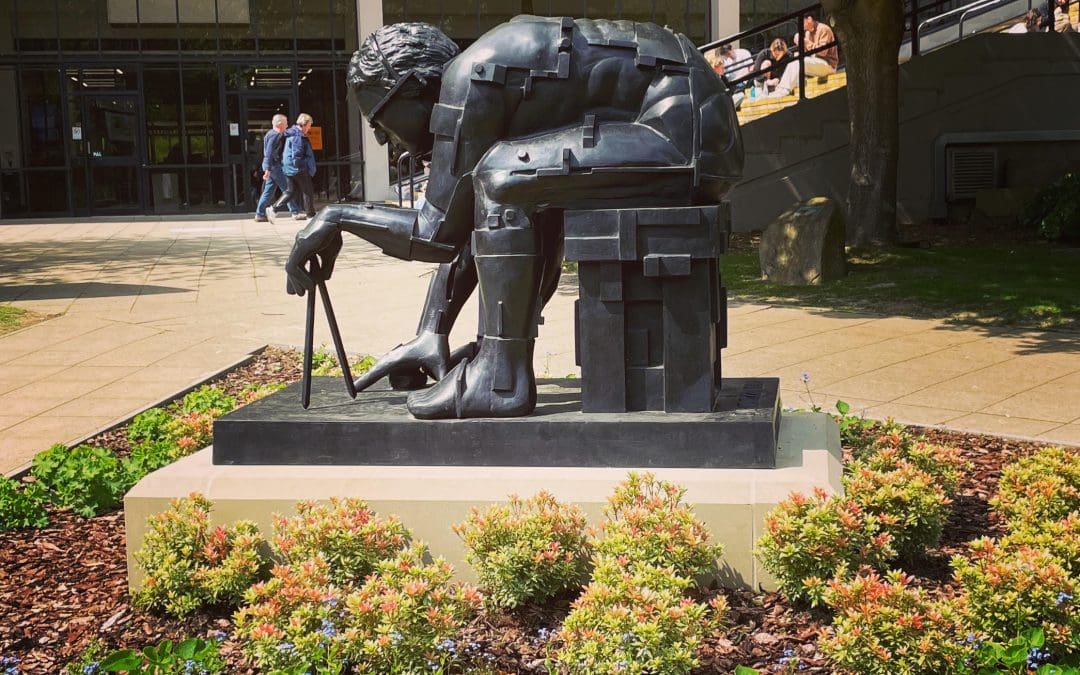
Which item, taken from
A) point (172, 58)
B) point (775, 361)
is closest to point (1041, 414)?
point (775, 361)

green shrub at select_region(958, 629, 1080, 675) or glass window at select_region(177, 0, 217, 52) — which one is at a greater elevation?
glass window at select_region(177, 0, 217, 52)

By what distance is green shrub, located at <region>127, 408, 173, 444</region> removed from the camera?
6746 mm

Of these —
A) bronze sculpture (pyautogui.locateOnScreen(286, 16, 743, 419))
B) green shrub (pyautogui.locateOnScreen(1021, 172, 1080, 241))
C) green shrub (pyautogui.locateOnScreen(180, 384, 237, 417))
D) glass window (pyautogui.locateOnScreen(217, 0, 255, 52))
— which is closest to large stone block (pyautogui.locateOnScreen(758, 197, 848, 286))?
green shrub (pyautogui.locateOnScreen(1021, 172, 1080, 241))

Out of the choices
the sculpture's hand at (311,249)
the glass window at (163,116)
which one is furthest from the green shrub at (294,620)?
the glass window at (163,116)

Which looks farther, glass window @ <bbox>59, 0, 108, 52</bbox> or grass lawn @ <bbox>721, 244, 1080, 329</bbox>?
glass window @ <bbox>59, 0, 108, 52</bbox>

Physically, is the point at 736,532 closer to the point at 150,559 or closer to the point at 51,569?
the point at 150,559

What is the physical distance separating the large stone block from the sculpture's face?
8.46 metres

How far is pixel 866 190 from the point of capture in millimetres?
14625

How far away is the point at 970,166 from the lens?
59.8 feet

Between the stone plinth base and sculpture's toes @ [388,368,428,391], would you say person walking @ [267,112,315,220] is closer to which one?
sculpture's toes @ [388,368,428,391]

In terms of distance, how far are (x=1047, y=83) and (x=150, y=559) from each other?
55.2 feet

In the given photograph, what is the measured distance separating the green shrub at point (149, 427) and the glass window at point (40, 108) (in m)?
24.6

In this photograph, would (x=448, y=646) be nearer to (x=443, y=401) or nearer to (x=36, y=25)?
(x=443, y=401)

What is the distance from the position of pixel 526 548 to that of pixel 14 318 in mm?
8941
